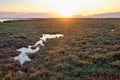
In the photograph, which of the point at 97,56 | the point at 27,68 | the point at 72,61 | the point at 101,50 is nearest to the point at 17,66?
the point at 27,68

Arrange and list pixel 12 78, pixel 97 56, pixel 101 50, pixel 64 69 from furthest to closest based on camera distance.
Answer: pixel 101 50 < pixel 97 56 < pixel 64 69 < pixel 12 78

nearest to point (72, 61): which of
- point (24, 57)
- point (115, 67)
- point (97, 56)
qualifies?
point (97, 56)

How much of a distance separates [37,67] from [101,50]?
26.9 feet

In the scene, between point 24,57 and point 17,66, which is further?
point 24,57

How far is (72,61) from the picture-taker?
17.7 m

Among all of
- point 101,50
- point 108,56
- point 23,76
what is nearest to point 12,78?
point 23,76

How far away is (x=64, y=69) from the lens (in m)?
15.5

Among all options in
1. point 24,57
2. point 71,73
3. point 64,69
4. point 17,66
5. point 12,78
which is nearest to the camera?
point 12,78

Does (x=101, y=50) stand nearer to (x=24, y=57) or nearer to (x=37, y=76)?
(x=24, y=57)

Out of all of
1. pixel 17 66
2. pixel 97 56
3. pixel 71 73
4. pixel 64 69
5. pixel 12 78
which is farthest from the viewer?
pixel 97 56

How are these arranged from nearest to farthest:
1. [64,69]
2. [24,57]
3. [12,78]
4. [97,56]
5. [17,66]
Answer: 1. [12,78]
2. [64,69]
3. [17,66]
4. [97,56]
5. [24,57]

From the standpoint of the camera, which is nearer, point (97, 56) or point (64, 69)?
point (64, 69)

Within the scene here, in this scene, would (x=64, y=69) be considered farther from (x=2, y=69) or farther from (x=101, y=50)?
(x=101, y=50)

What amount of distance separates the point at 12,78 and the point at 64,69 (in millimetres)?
3727
